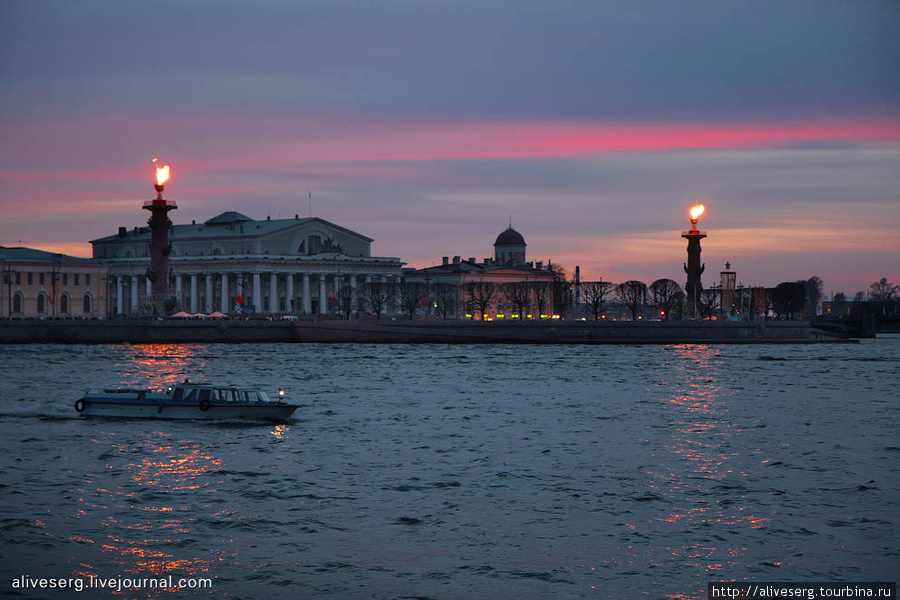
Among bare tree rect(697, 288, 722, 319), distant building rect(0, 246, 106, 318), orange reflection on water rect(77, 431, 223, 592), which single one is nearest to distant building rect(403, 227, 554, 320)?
bare tree rect(697, 288, 722, 319)

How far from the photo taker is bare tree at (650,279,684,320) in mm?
132500

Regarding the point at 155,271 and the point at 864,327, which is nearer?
the point at 155,271

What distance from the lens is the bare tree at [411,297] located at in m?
127

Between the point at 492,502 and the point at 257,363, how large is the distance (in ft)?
150

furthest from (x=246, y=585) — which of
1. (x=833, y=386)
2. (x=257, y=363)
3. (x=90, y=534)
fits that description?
(x=257, y=363)

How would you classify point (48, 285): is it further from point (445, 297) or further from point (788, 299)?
point (788, 299)

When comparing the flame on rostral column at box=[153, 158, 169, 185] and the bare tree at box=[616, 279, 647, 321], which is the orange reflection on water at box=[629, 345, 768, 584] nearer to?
the flame on rostral column at box=[153, 158, 169, 185]

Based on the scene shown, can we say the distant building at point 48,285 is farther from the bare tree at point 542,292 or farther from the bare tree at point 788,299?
the bare tree at point 788,299

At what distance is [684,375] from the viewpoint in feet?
207

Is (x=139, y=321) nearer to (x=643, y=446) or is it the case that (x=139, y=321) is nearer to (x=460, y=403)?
(x=460, y=403)

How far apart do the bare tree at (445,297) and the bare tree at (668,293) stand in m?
22.0

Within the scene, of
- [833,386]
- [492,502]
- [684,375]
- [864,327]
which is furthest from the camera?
[864,327]

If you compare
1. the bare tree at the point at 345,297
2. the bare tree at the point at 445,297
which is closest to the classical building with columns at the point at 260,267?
the bare tree at the point at 345,297

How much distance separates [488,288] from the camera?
148625mm
